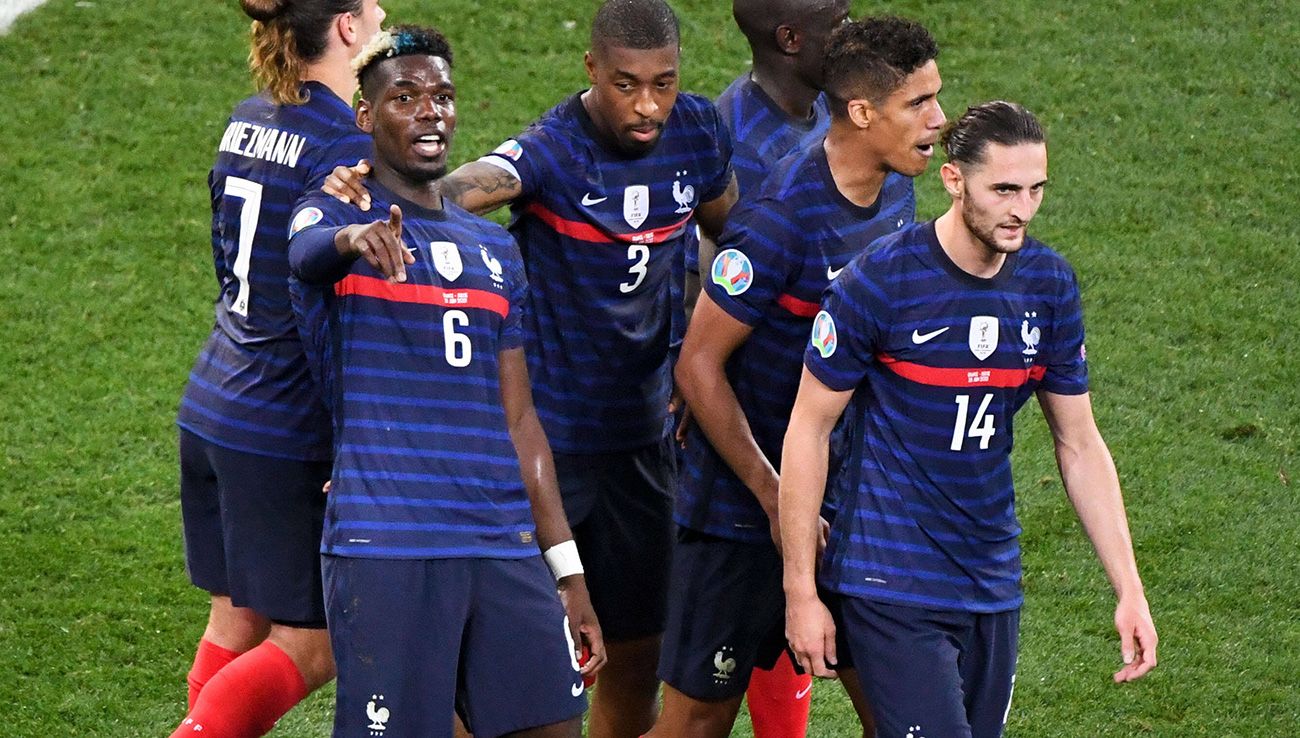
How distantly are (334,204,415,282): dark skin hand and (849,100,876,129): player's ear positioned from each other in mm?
1267

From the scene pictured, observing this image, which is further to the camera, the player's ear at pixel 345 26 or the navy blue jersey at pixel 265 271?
the player's ear at pixel 345 26

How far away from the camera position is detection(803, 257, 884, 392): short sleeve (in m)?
4.25

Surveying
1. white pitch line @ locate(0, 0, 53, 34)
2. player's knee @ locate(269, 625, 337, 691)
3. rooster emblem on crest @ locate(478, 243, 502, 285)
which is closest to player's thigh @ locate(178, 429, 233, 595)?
player's knee @ locate(269, 625, 337, 691)

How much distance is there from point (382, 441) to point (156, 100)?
6.69 meters

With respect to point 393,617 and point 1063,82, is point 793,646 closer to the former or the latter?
point 393,617

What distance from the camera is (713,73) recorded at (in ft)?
Result: 34.6

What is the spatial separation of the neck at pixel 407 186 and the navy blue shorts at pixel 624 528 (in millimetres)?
970

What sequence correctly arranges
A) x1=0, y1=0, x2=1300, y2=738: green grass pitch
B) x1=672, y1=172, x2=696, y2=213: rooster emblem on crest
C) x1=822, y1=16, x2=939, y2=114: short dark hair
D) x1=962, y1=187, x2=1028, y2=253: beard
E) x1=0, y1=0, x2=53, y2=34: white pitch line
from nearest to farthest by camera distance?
x1=962, y1=187, x2=1028, y2=253: beard, x1=822, y1=16, x2=939, y2=114: short dark hair, x1=672, y1=172, x2=696, y2=213: rooster emblem on crest, x1=0, y1=0, x2=1300, y2=738: green grass pitch, x1=0, y1=0, x2=53, y2=34: white pitch line

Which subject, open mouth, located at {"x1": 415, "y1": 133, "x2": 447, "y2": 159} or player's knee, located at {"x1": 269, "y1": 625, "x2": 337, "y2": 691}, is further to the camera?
player's knee, located at {"x1": 269, "y1": 625, "x2": 337, "y2": 691}

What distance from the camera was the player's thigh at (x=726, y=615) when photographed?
16.0ft

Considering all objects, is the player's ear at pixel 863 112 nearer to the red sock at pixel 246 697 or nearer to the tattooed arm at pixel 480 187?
the tattooed arm at pixel 480 187

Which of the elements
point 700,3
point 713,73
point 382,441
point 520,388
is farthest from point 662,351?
point 700,3

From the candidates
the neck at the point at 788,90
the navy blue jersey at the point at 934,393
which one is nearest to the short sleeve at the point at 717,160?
the neck at the point at 788,90

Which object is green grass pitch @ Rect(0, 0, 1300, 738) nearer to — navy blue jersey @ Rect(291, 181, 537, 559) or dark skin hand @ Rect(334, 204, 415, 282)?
navy blue jersey @ Rect(291, 181, 537, 559)
